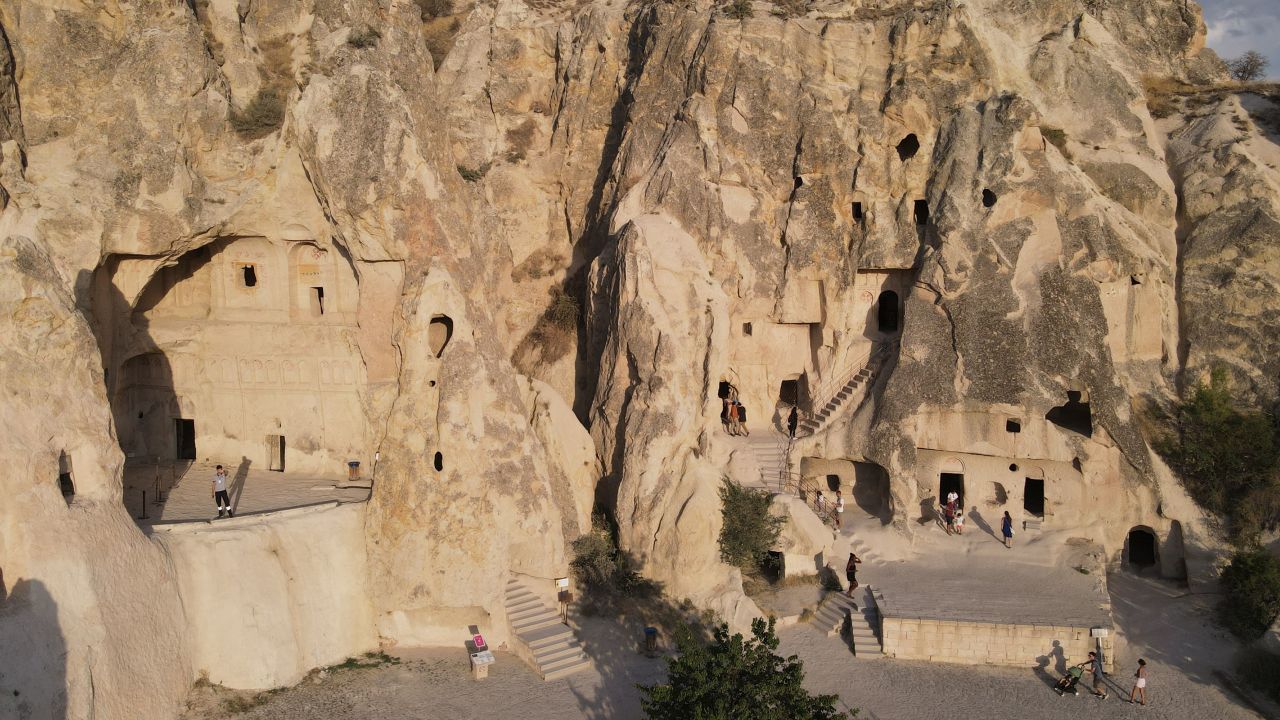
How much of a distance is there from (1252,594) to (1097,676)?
4.27 m

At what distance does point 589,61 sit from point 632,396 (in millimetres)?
10878

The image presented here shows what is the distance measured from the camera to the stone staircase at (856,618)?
1847cm

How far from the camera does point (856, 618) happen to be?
62.1 feet

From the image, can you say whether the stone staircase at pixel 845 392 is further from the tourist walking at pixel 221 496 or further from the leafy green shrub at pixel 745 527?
the tourist walking at pixel 221 496

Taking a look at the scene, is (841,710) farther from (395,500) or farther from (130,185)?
(130,185)

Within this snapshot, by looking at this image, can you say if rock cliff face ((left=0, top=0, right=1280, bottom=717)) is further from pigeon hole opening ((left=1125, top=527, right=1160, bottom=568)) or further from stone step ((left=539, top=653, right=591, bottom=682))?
stone step ((left=539, top=653, right=591, bottom=682))

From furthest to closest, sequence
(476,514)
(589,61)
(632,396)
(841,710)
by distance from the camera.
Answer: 1. (589,61)
2. (632,396)
3. (476,514)
4. (841,710)

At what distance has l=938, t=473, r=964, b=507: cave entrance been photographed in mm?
22703

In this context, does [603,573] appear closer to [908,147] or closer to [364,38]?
[364,38]

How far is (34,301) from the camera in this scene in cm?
1369

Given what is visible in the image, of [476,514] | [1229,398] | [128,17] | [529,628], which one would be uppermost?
[128,17]

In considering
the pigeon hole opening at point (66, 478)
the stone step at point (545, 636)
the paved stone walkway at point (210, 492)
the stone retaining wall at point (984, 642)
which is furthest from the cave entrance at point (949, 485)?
the pigeon hole opening at point (66, 478)

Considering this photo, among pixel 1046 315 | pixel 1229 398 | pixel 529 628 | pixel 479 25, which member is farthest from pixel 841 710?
pixel 479 25

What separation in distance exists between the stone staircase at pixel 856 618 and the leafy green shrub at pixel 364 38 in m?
15.2
